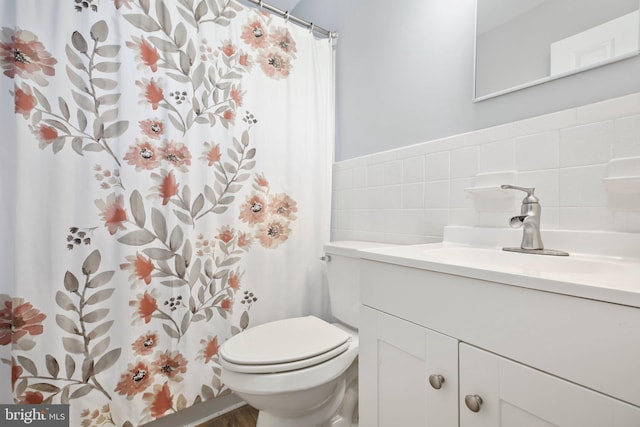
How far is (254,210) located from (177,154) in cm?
41

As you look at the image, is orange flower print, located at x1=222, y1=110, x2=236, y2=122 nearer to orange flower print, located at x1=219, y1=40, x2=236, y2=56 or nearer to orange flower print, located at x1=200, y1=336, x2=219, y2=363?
orange flower print, located at x1=219, y1=40, x2=236, y2=56

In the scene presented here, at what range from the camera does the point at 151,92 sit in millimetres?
1151

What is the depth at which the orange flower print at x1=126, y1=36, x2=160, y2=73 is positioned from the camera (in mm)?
1117

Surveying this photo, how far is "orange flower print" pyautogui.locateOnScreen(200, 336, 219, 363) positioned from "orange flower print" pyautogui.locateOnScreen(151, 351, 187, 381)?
0.08 metres

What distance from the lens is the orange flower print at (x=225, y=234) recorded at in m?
1.30

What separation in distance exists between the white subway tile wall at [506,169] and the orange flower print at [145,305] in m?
0.94

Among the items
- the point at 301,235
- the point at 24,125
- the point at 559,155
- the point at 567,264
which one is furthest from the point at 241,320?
the point at 559,155

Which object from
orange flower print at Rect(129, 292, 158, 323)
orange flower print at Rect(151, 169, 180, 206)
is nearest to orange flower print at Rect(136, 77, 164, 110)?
orange flower print at Rect(151, 169, 180, 206)

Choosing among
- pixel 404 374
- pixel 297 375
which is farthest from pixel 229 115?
pixel 404 374

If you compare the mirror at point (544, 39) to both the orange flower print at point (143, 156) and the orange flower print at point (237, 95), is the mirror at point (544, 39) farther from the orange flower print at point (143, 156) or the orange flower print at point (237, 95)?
the orange flower print at point (143, 156)

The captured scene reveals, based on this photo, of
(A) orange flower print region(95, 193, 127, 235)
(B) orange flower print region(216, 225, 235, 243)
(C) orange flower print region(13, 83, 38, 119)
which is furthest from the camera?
(B) orange flower print region(216, 225, 235, 243)

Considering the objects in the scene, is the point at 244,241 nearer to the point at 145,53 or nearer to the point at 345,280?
the point at 345,280

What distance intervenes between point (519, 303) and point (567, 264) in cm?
32

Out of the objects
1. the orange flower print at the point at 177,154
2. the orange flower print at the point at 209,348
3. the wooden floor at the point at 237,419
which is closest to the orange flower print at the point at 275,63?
the orange flower print at the point at 177,154
